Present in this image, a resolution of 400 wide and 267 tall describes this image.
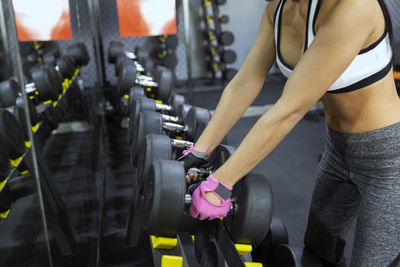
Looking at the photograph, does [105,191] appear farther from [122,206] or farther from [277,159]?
[277,159]

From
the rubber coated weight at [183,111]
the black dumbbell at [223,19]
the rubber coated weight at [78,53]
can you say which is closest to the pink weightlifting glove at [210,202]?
the rubber coated weight at [183,111]

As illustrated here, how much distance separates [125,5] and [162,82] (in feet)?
3.54

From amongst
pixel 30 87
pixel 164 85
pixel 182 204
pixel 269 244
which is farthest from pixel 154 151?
pixel 164 85

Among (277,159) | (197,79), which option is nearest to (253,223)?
(277,159)

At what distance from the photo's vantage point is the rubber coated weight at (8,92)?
85 centimetres

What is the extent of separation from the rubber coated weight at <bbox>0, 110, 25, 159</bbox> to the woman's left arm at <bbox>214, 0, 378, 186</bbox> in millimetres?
601

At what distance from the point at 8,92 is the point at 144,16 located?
2445mm

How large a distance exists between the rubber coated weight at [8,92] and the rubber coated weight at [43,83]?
0.97 meters

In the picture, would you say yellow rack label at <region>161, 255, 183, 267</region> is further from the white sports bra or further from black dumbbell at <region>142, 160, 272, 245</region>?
the white sports bra

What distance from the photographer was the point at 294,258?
1.21 metres

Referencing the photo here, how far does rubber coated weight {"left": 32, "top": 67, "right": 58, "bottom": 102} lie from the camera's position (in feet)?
6.07

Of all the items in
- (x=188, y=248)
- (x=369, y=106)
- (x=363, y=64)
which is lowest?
(x=188, y=248)

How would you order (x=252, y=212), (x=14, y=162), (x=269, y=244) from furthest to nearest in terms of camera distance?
(x=269, y=244) < (x=14, y=162) < (x=252, y=212)

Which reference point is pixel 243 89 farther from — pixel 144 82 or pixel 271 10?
pixel 144 82
